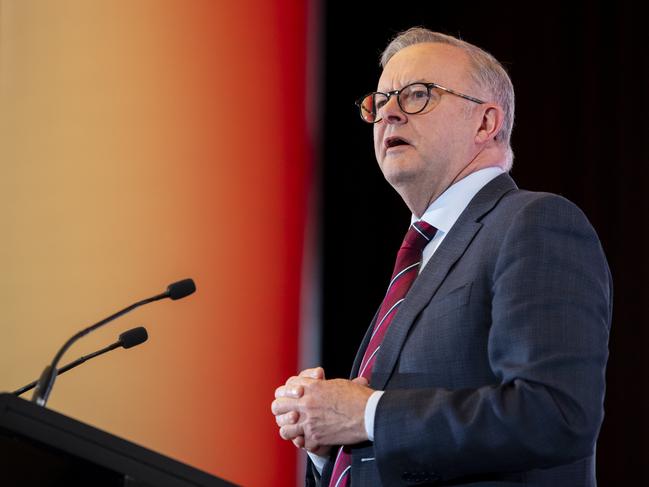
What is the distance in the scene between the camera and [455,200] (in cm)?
→ 183

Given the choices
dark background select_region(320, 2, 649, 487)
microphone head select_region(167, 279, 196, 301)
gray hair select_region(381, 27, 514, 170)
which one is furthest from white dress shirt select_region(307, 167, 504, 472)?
dark background select_region(320, 2, 649, 487)

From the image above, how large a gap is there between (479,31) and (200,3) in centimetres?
118

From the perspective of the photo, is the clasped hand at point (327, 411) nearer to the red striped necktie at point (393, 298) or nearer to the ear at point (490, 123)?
the red striped necktie at point (393, 298)

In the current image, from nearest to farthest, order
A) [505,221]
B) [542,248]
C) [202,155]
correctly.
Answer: [542,248], [505,221], [202,155]

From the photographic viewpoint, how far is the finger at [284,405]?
1.46m

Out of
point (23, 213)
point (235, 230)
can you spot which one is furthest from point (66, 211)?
point (235, 230)

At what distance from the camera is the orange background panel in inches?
129

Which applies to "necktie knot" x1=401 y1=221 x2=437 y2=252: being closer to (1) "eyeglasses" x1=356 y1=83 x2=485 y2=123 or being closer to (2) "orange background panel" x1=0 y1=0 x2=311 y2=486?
(1) "eyeglasses" x1=356 y1=83 x2=485 y2=123

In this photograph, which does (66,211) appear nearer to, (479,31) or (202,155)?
(202,155)

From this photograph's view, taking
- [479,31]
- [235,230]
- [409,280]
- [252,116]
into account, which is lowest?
[409,280]

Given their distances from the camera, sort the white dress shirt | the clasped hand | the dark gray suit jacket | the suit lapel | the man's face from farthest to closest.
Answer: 1. the man's face
2. the white dress shirt
3. the suit lapel
4. the clasped hand
5. the dark gray suit jacket

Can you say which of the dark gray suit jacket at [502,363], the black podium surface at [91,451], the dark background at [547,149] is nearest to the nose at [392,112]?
the dark gray suit jacket at [502,363]

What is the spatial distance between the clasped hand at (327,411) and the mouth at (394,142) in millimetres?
651

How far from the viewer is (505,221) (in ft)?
5.13
